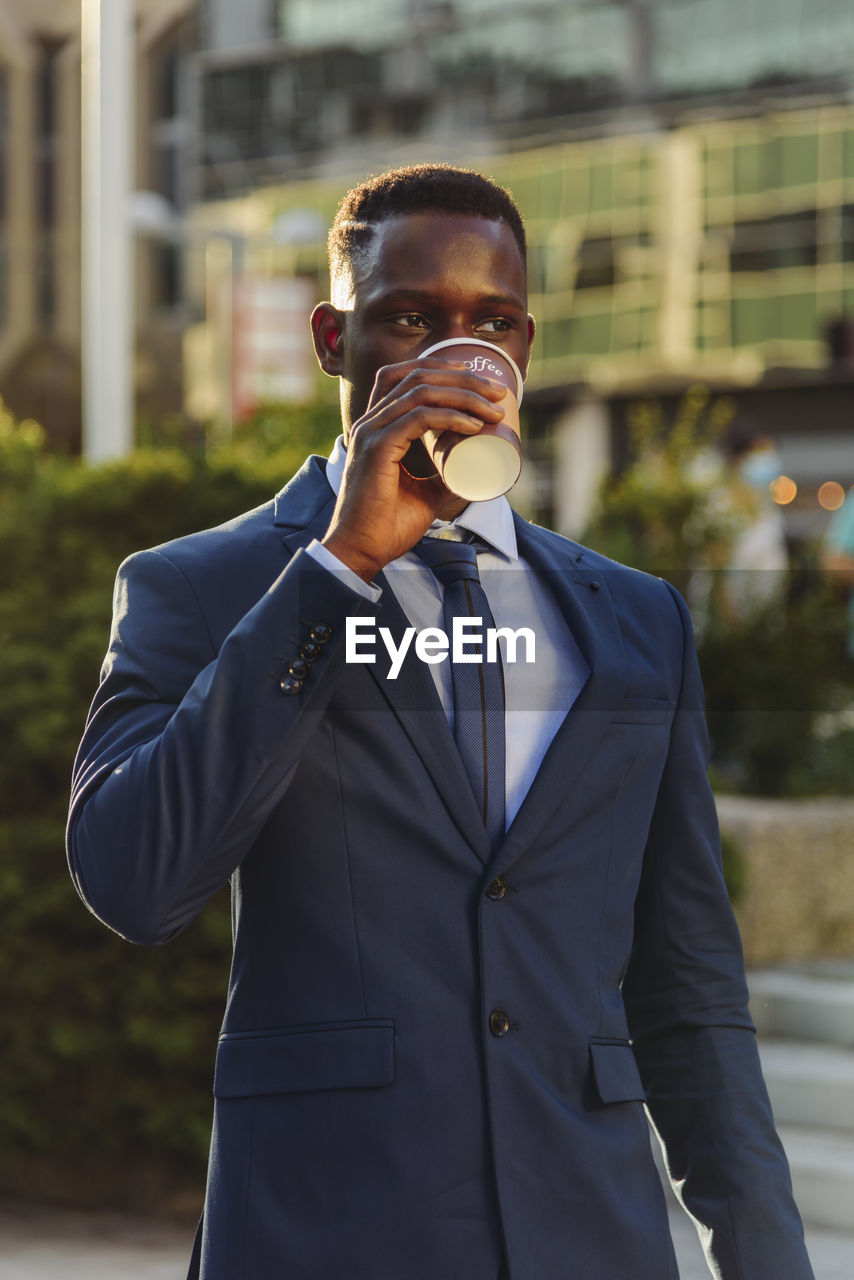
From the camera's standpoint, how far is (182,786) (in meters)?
1.78

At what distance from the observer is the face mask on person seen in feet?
30.9

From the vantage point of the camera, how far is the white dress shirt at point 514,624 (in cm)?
204

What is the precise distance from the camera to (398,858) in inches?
76.0

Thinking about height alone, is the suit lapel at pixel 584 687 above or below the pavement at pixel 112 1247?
above

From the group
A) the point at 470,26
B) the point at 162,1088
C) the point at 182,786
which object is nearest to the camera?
the point at 182,786

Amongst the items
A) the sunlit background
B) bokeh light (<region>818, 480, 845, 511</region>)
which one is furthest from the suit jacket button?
bokeh light (<region>818, 480, 845, 511</region>)

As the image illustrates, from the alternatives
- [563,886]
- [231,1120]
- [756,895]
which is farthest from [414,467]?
[756,895]

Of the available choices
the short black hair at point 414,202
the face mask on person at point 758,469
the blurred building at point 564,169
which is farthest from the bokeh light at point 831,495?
the short black hair at point 414,202

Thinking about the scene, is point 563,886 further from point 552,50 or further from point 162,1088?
point 552,50

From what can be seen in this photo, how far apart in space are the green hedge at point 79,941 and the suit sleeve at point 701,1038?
324 cm

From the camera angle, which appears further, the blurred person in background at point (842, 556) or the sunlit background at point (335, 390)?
the blurred person in background at point (842, 556)

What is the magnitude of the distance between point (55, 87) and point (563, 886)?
32635mm

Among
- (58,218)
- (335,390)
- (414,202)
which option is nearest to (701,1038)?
(414,202)

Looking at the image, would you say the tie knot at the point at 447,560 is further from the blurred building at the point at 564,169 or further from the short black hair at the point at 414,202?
the blurred building at the point at 564,169
